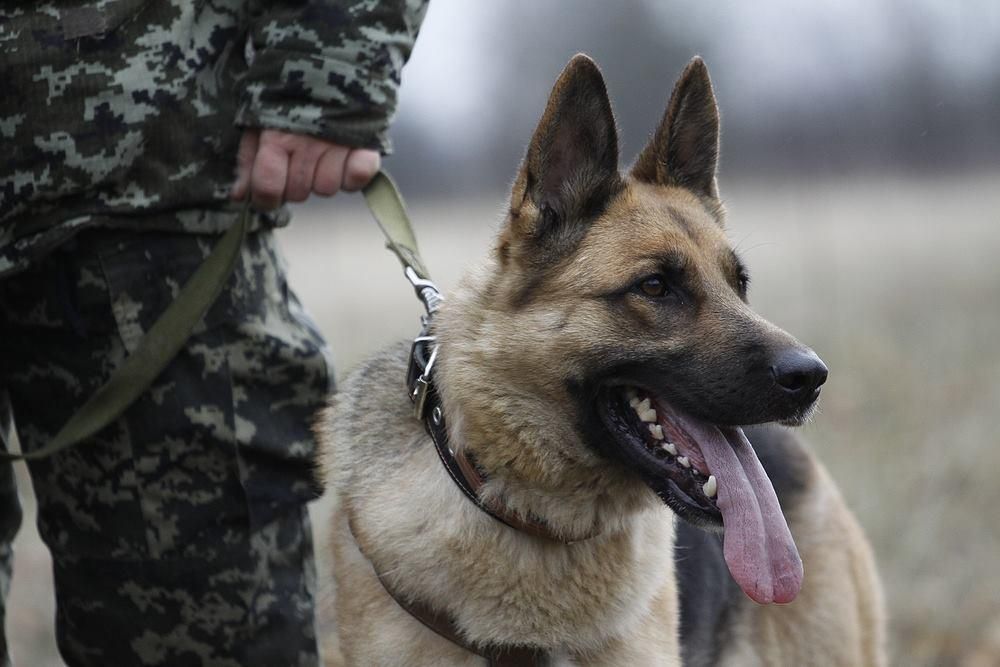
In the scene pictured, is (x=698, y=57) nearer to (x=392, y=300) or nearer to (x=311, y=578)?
(x=311, y=578)

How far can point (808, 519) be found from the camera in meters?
3.49

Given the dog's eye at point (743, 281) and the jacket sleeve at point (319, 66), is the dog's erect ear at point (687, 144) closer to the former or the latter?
the dog's eye at point (743, 281)

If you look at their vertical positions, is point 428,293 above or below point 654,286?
below

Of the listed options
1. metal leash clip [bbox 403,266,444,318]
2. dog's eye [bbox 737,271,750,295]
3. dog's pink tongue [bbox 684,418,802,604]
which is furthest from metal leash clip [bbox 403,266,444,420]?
dog's eye [bbox 737,271,750,295]

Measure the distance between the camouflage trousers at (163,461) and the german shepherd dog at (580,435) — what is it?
0.23m

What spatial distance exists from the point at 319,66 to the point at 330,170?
260 mm

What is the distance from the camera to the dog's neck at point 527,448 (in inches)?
100

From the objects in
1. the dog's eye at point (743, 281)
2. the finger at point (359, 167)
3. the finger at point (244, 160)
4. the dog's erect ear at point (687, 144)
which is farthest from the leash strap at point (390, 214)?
the dog's eye at point (743, 281)

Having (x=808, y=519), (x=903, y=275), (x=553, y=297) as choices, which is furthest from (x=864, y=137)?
(x=553, y=297)

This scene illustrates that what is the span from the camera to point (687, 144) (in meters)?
2.93

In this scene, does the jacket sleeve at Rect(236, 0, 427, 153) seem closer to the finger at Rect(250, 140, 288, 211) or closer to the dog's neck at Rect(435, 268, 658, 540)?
the finger at Rect(250, 140, 288, 211)

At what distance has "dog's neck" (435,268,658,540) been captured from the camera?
254 cm

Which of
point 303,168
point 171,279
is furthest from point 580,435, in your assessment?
point 171,279

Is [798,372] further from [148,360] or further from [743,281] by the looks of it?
[148,360]
